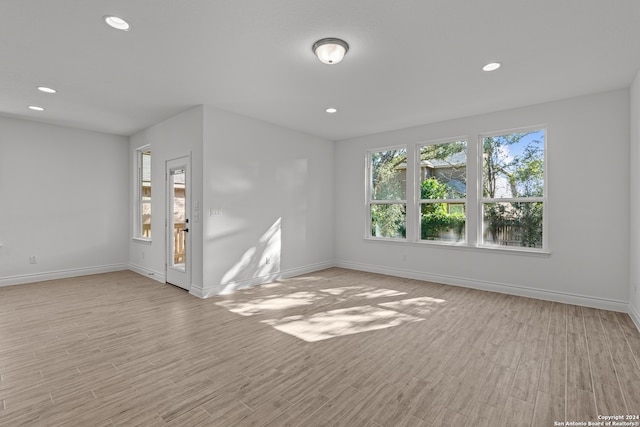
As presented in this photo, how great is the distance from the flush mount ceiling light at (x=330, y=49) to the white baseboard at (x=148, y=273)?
4502mm

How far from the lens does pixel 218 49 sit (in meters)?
2.87

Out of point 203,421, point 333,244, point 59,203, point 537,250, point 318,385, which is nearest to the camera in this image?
point 203,421

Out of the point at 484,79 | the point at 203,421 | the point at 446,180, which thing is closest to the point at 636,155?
the point at 484,79

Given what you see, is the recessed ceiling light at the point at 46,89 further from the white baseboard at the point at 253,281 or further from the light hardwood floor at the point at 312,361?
the white baseboard at the point at 253,281

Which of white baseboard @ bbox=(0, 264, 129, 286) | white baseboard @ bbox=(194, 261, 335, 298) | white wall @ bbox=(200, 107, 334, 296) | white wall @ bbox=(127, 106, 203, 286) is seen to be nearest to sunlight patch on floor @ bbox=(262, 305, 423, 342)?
white baseboard @ bbox=(194, 261, 335, 298)

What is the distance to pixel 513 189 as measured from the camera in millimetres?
4672

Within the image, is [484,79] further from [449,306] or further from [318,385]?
[318,385]

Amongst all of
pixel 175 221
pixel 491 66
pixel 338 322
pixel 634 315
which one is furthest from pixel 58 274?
pixel 634 315

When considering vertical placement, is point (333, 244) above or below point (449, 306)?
above

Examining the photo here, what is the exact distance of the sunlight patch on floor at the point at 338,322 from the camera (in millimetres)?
3170

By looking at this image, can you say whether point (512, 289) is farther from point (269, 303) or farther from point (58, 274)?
point (58, 274)

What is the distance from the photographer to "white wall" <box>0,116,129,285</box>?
16.7 ft

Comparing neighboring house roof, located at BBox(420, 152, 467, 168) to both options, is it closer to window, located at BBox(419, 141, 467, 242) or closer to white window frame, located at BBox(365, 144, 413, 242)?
window, located at BBox(419, 141, 467, 242)

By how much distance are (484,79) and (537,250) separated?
260cm
